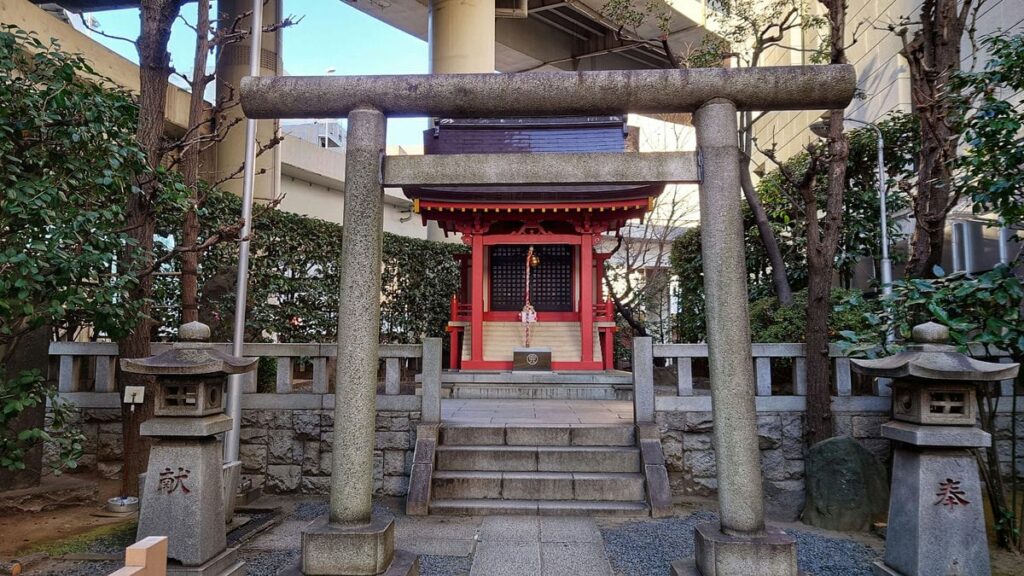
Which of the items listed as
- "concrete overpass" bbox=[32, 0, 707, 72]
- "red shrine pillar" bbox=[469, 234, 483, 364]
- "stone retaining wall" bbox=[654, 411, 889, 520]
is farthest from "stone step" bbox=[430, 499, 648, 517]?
"concrete overpass" bbox=[32, 0, 707, 72]

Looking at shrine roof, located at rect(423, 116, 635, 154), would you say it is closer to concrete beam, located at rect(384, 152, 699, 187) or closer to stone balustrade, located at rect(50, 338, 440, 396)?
stone balustrade, located at rect(50, 338, 440, 396)

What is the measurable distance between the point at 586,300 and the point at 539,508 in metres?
7.43

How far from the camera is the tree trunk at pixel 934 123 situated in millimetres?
7082

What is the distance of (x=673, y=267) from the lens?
1603cm

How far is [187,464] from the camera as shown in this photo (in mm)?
4242

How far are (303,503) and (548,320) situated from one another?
8.23 m

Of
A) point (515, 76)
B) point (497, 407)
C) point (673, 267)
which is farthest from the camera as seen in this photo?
point (673, 267)

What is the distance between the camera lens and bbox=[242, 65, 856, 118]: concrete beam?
4.39 m

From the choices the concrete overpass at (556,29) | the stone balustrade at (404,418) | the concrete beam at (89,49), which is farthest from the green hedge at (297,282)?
the concrete overpass at (556,29)

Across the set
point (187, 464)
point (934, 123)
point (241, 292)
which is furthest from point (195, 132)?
point (934, 123)

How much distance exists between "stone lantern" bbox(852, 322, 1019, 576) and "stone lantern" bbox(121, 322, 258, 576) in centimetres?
503

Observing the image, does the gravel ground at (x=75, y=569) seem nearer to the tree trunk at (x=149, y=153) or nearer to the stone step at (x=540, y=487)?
the tree trunk at (x=149, y=153)

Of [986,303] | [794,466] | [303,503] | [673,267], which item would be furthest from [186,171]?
[673,267]

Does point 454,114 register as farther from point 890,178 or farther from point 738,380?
point 890,178
